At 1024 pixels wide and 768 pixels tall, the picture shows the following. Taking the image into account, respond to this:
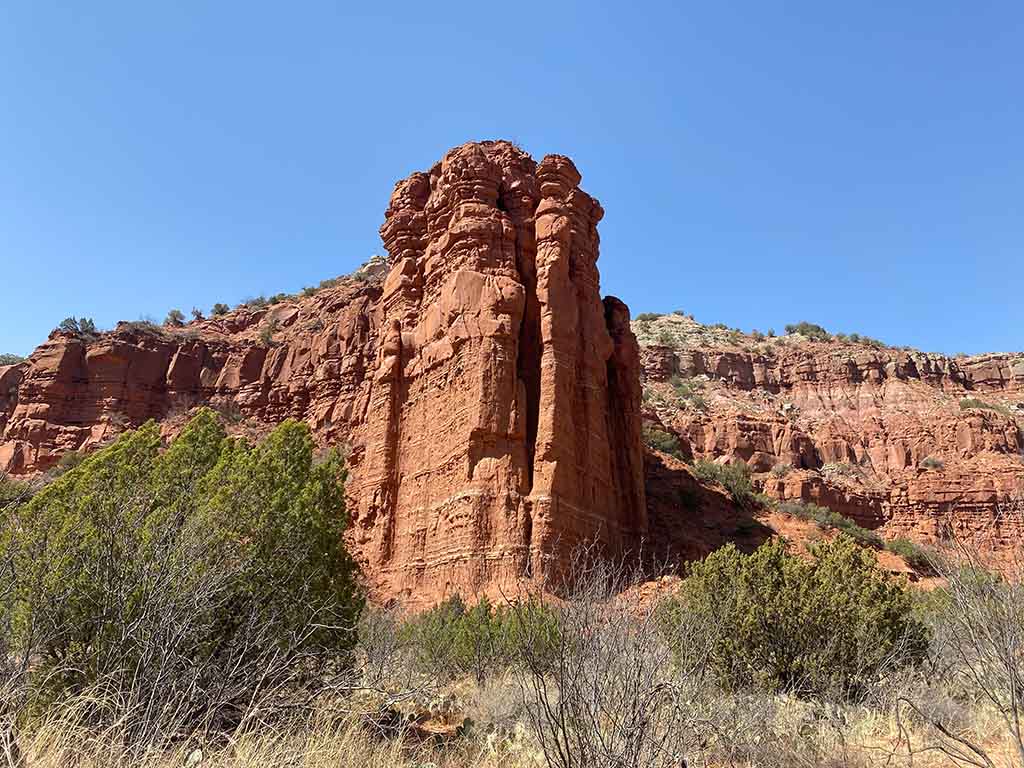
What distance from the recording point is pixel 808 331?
83.6 m

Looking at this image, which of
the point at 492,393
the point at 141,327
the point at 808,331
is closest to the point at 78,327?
the point at 141,327

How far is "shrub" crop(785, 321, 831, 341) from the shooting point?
3209 inches

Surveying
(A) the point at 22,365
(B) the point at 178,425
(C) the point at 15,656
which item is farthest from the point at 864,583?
(A) the point at 22,365

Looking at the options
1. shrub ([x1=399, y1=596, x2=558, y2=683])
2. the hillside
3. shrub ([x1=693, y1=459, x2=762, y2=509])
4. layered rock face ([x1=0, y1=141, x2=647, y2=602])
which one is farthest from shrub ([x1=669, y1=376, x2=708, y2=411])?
shrub ([x1=399, y1=596, x2=558, y2=683])

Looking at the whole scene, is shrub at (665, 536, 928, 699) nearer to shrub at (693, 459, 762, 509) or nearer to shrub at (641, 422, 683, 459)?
shrub at (693, 459, 762, 509)

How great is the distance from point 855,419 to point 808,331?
24.3 m

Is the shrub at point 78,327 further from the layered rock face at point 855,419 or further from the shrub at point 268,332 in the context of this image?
the layered rock face at point 855,419

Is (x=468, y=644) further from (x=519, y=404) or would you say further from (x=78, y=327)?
(x=78, y=327)

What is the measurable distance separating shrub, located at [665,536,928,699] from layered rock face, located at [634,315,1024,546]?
31.0 metres

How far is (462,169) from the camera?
31.2m

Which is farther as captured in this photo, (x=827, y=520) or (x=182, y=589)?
(x=827, y=520)

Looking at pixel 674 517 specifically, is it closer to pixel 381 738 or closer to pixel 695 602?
pixel 695 602

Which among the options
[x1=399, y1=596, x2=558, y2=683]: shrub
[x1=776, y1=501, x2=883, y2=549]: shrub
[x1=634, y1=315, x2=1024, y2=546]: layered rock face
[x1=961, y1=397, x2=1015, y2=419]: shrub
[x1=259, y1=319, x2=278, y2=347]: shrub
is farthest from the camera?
[x1=961, y1=397, x2=1015, y2=419]: shrub

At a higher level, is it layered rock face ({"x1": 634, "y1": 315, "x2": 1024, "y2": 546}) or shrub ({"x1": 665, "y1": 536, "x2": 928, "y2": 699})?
layered rock face ({"x1": 634, "y1": 315, "x2": 1024, "y2": 546})
